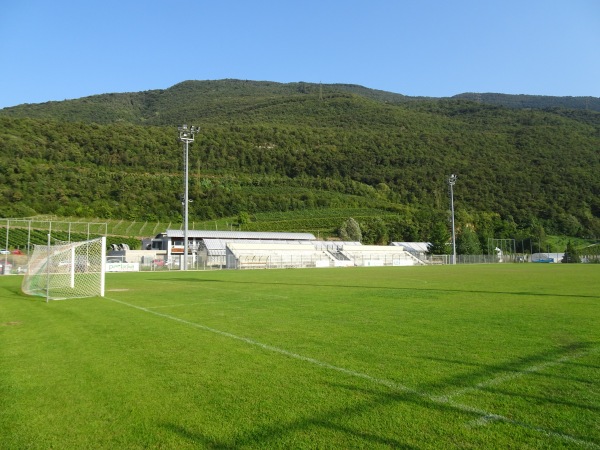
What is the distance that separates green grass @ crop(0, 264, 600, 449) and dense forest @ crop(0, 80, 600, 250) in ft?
230

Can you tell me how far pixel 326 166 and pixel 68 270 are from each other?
4794 inches

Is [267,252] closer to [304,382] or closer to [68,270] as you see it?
[68,270]

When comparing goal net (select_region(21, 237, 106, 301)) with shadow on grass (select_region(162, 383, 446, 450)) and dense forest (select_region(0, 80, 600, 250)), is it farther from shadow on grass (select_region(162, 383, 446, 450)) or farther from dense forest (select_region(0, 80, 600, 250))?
dense forest (select_region(0, 80, 600, 250))

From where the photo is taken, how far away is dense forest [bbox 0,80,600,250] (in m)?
89.2

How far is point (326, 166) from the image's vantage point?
14200 centimetres

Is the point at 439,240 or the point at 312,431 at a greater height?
the point at 439,240

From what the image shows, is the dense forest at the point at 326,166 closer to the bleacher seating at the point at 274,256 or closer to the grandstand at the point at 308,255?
the grandstand at the point at 308,255

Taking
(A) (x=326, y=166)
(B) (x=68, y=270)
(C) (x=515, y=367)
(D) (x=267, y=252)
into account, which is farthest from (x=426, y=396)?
(A) (x=326, y=166)

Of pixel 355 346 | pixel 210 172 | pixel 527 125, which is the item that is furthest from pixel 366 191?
pixel 355 346

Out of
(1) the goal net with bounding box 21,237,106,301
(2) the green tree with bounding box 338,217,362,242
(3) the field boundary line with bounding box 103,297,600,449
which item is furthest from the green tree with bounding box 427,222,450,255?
(3) the field boundary line with bounding box 103,297,600,449

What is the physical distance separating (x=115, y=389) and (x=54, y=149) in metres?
108

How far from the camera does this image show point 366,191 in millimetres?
127188

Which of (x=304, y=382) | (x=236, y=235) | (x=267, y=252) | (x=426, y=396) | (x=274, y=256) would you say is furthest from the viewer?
(x=236, y=235)

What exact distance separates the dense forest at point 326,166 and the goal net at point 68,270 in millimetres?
51154
